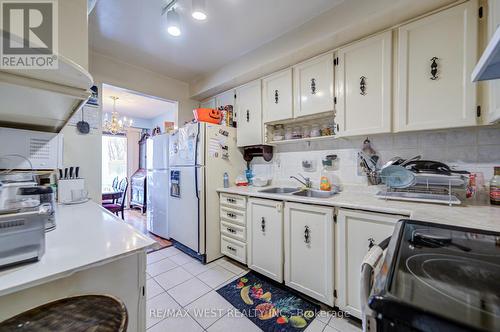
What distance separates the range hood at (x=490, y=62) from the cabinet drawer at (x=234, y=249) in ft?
7.21

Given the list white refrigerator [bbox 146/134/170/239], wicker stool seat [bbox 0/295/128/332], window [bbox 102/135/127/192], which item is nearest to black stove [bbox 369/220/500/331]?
wicker stool seat [bbox 0/295/128/332]

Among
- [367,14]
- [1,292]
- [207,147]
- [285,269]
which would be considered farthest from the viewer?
[207,147]

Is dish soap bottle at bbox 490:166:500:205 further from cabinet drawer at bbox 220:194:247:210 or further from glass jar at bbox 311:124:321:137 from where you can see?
cabinet drawer at bbox 220:194:247:210

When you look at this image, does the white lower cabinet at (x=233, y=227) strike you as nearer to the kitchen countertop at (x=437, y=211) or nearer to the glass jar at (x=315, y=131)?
the kitchen countertop at (x=437, y=211)

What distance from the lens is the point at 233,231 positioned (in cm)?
239

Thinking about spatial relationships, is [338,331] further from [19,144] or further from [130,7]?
[130,7]

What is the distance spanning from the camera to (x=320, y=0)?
1719 mm

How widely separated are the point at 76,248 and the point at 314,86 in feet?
7.27

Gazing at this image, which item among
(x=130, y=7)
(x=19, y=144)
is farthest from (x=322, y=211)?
(x=130, y=7)

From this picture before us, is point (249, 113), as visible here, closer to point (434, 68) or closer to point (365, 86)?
point (365, 86)

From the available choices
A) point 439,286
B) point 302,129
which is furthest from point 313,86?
point 439,286

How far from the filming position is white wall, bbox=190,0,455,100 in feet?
4.87

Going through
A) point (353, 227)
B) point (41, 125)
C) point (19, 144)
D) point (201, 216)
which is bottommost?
point (201, 216)

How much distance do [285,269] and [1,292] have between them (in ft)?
5.86
